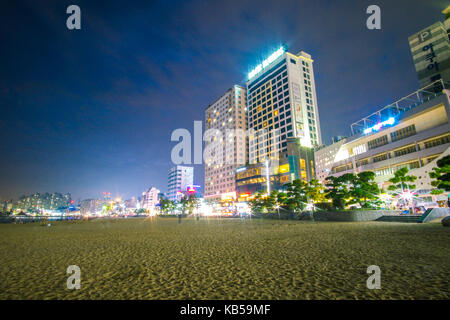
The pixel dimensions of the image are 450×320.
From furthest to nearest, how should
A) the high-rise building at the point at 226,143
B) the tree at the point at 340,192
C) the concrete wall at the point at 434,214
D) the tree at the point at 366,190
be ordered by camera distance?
1. the high-rise building at the point at 226,143
2. the tree at the point at 340,192
3. the tree at the point at 366,190
4. the concrete wall at the point at 434,214

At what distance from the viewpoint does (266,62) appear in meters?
99.2

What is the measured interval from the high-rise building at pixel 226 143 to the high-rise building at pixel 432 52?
219ft

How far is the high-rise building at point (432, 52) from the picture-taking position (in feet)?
180

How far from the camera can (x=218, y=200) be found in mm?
101312

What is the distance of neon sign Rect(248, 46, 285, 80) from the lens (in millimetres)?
92787

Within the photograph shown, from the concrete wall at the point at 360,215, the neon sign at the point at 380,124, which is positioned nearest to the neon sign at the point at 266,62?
the neon sign at the point at 380,124

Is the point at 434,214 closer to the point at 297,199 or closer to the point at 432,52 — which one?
the point at 297,199

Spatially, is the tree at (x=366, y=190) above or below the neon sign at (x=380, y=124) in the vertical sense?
below

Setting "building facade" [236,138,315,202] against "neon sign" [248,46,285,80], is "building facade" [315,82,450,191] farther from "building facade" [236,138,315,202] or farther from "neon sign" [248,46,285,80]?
"neon sign" [248,46,285,80]

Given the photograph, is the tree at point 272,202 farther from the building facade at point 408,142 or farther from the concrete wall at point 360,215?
the building facade at point 408,142

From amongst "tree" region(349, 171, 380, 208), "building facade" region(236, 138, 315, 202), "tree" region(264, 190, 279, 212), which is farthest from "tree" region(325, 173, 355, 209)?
"building facade" region(236, 138, 315, 202)
